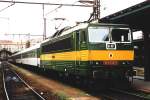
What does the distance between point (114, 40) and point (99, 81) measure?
6.46 ft

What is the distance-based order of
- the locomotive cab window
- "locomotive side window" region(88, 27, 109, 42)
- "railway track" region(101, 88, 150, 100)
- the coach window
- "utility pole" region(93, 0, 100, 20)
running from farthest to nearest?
"utility pole" region(93, 0, 100, 20) < the locomotive cab window < the coach window < "locomotive side window" region(88, 27, 109, 42) < "railway track" region(101, 88, 150, 100)

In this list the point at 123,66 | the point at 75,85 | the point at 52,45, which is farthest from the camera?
the point at 52,45

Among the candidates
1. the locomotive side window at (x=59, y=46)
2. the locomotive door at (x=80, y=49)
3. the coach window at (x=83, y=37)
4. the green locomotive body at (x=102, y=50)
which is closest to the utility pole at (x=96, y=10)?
the locomotive side window at (x=59, y=46)

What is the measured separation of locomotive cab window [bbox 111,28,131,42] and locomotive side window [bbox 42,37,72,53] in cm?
275

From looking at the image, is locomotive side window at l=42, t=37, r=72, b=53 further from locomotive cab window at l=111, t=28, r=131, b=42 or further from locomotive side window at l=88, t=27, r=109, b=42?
locomotive cab window at l=111, t=28, r=131, b=42

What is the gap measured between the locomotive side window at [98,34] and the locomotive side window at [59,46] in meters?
2.47

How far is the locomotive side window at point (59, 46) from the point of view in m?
18.2

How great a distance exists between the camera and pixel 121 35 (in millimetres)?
15766

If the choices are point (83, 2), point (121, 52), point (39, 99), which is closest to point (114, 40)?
point (121, 52)

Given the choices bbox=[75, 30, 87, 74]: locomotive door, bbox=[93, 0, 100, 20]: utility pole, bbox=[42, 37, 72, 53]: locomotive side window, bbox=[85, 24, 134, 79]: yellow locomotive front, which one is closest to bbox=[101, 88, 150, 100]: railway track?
bbox=[85, 24, 134, 79]: yellow locomotive front

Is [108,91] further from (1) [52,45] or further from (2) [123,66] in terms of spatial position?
(1) [52,45]

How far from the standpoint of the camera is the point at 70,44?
58.0 feet

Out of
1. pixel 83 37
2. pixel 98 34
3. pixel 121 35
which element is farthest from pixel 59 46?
pixel 121 35

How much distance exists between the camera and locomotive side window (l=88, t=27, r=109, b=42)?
15.4 metres
